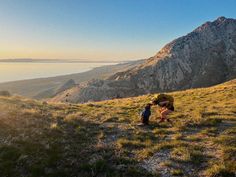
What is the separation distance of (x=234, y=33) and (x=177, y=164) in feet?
472

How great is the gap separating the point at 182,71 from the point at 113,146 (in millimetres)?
109481

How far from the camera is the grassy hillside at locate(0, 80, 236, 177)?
11625 millimetres

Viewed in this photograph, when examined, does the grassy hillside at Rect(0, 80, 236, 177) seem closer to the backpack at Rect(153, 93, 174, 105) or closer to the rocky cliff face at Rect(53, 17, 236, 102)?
the backpack at Rect(153, 93, 174, 105)

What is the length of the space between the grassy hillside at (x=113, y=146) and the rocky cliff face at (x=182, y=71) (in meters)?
73.6

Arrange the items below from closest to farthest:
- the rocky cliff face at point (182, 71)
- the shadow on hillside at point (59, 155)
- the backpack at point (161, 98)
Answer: the shadow on hillside at point (59, 155), the backpack at point (161, 98), the rocky cliff face at point (182, 71)

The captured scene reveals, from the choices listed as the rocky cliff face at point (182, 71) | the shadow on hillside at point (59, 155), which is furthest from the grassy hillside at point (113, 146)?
the rocky cliff face at point (182, 71)

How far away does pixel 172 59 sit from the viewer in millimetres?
124312

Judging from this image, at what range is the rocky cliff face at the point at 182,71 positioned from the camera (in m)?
103

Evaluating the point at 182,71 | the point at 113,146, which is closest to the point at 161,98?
the point at 113,146

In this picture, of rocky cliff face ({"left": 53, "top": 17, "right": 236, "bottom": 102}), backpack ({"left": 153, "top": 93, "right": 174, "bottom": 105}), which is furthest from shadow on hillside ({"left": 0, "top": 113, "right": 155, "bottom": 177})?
rocky cliff face ({"left": 53, "top": 17, "right": 236, "bottom": 102})

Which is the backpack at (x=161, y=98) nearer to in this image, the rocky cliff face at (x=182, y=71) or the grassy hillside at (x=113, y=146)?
the grassy hillside at (x=113, y=146)

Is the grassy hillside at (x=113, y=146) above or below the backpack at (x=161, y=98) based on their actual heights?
below

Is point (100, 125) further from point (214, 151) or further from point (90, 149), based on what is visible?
point (214, 151)

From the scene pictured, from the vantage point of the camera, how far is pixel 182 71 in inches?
4742
